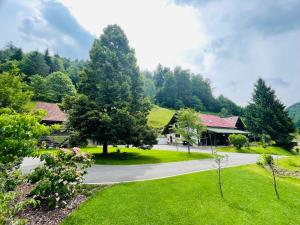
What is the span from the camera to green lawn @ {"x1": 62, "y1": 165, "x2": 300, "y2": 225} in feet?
27.5

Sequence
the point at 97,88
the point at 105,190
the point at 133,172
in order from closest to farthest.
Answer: the point at 105,190 → the point at 133,172 → the point at 97,88

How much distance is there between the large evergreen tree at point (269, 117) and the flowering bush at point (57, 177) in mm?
48000

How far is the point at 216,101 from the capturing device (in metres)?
107

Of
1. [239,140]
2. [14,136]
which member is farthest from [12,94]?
[239,140]

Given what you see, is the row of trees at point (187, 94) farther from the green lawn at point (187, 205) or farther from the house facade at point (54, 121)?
the green lawn at point (187, 205)

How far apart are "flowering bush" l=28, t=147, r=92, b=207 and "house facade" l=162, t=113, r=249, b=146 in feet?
104

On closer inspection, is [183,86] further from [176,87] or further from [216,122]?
[216,122]

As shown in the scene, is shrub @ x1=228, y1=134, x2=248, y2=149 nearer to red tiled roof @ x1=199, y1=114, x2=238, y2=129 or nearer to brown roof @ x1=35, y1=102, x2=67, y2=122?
red tiled roof @ x1=199, y1=114, x2=238, y2=129

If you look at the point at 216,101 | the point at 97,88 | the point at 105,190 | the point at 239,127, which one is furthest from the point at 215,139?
the point at 216,101

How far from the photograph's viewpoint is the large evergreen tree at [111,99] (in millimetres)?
20719

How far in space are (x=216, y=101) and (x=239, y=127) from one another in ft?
170

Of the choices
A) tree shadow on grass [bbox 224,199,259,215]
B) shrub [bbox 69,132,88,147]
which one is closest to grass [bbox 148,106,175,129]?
shrub [bbox 69,132,88,147]

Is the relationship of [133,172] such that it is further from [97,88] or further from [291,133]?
[291,133]

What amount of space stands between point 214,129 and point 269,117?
14.8 metres
